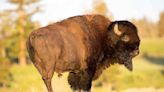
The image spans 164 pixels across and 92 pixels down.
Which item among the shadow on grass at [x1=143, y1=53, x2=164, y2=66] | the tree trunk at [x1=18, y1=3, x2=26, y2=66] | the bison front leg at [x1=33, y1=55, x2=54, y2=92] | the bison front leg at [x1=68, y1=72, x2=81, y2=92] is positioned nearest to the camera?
the bison front leg at [x1=33, y1=55, x2=54, y2=92]

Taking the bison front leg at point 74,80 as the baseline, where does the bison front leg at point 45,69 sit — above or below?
above

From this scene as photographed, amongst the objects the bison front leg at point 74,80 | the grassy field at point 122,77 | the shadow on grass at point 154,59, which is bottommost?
the shadow on grass at point 154,59

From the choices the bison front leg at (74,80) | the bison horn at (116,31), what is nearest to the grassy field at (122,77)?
the bison front leg at (74,80)

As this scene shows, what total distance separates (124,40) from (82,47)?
1053mm

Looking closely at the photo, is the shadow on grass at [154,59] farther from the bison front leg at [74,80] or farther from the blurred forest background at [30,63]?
the bison front leg at [74,80]

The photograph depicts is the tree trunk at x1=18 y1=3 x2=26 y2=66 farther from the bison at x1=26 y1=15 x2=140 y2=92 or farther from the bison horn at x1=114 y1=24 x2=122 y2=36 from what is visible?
the bison horn at x1=114 y1=24 x2=122 y2=36

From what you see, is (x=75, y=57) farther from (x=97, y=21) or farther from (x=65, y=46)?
(x=97, y=21)

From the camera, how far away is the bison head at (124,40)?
12516 mm

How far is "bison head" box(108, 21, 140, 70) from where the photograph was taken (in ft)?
41.1

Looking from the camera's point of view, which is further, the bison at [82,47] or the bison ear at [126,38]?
the bison ear at [126,38]

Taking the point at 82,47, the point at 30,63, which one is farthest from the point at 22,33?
the point at 82,47

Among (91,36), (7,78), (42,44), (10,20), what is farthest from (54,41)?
(10,20)

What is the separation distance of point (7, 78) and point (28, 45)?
166ft

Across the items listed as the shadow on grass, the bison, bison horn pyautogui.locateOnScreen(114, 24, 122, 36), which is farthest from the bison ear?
the shadow on grass
